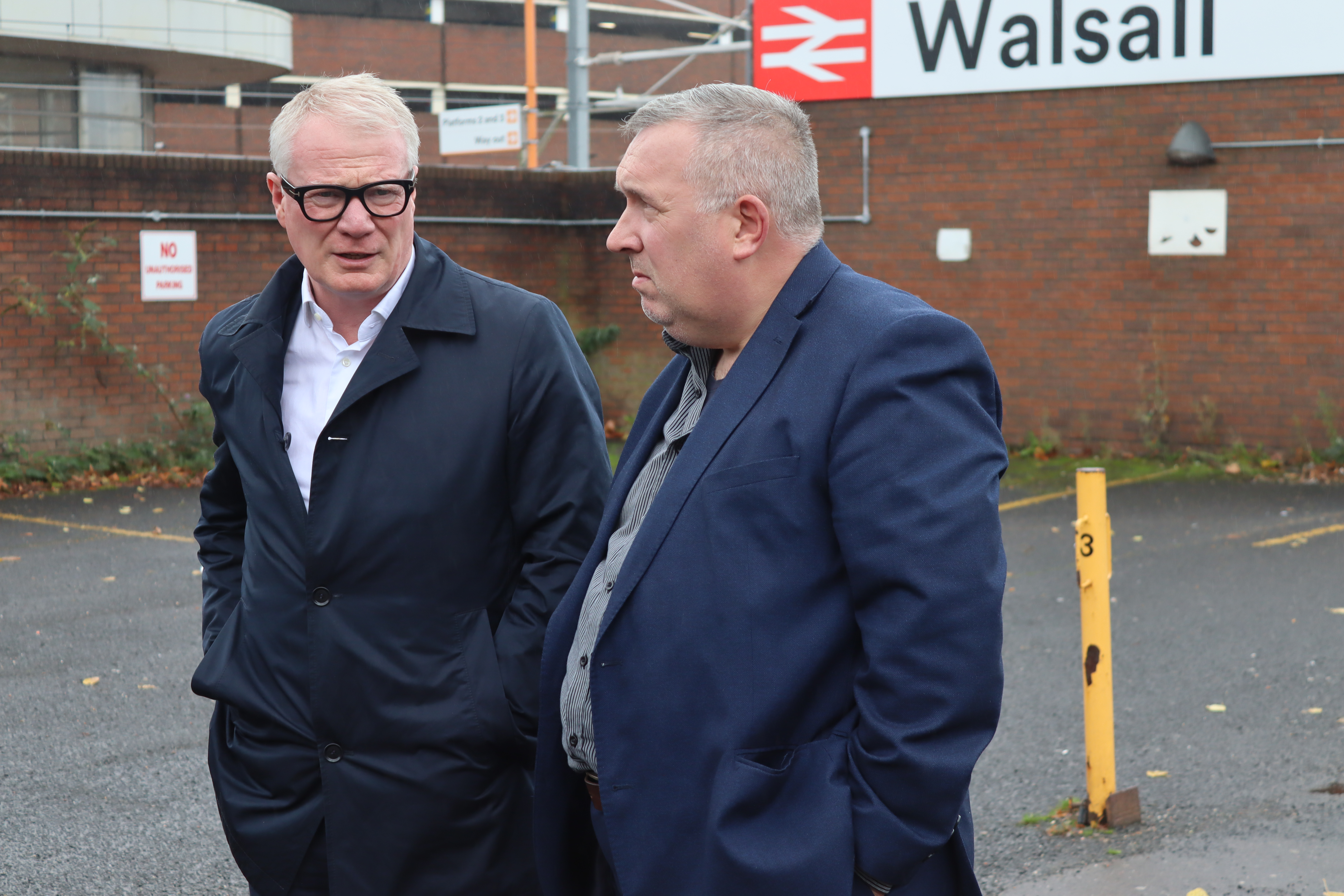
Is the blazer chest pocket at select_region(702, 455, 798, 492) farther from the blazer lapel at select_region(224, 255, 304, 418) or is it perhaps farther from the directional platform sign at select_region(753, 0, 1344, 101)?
the directional platform sign at select_region(753, 0, 1344, 101)

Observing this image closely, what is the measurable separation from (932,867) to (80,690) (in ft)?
16.4

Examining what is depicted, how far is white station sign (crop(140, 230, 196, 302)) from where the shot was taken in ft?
43.4

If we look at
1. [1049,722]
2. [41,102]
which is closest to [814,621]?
[1049,722]

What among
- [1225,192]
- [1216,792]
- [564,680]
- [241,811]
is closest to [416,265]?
[564,680]

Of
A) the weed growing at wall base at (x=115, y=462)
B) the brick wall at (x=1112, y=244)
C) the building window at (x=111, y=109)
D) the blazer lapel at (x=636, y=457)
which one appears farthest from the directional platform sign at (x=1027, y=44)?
the building window at (x=111, y=109)

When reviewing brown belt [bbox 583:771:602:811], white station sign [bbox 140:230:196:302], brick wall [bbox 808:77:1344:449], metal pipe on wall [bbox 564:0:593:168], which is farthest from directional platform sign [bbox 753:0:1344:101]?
brown belt [bbox 583:771:602:811]

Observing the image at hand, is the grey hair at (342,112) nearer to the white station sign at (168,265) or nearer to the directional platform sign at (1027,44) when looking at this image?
the directional platform sign at (1027,44)

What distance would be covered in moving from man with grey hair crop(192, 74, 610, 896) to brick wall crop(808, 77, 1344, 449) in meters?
11.3

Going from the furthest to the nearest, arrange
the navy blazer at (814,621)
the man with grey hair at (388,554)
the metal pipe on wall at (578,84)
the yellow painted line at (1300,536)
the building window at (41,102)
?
the building window at (41,102) → the metal pipe on wall at (578,84) → the yellow painted line at (1300,536) → the man with grey hair at (388,554) → the navy blazer at (814,621)

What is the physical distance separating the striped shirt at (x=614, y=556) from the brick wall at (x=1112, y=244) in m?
11.5

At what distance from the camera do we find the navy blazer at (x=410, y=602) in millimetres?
2494

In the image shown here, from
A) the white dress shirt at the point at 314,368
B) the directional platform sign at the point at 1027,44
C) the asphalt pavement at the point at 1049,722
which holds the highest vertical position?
the directional platform sign at the point at 1027,44

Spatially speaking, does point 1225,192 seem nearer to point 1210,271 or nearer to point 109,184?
point 1210,271

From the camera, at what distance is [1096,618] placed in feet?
14.2
